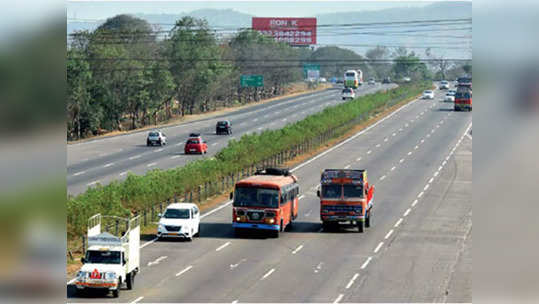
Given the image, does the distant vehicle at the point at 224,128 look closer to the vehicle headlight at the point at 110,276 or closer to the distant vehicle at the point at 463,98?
the distant vehicle at the point at 463,98

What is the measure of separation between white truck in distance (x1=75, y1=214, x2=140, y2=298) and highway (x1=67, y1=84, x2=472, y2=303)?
20.9 inches

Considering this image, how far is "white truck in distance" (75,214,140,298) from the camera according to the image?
29594 mm

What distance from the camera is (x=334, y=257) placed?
132 ft

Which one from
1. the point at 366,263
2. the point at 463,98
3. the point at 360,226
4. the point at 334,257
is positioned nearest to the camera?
the point at 366,263

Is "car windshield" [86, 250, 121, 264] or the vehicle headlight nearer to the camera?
the vehicle headlight

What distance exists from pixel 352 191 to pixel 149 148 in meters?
51.4

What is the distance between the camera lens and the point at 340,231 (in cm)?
4875

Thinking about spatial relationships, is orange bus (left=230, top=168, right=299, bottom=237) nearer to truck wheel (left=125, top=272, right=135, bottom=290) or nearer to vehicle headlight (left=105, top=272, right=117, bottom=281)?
truck wheel (left=125, top=272, right=135, bottom=290)

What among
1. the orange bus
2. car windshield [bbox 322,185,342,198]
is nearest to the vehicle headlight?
the orange bus

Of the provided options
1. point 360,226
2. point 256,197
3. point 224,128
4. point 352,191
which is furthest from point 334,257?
point 224,128

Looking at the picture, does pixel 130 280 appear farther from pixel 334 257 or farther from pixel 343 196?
pixel 343 196

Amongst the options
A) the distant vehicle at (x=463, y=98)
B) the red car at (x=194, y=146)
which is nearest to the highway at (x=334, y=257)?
the red car at (x=194, y=146)

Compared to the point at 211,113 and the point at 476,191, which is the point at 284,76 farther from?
the point at 476,191

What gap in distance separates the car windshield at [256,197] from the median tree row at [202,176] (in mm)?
6268
